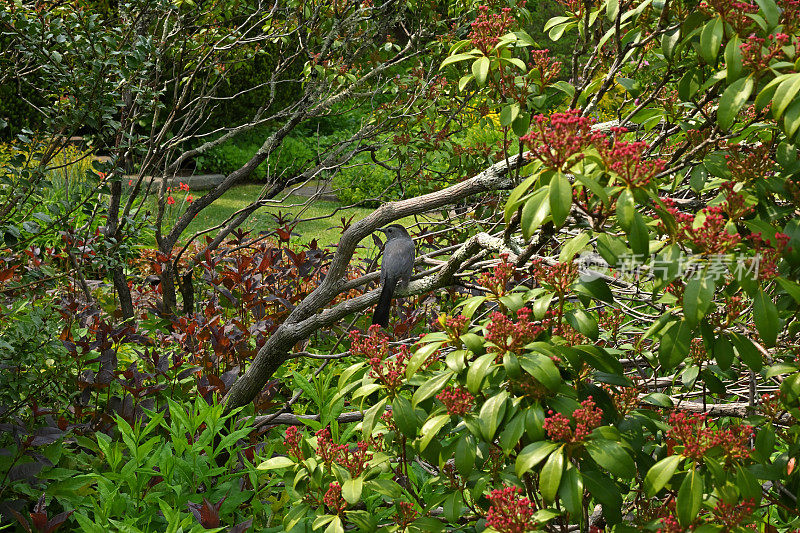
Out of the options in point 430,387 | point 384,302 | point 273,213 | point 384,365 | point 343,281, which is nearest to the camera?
point 430,387

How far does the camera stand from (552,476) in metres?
1.47

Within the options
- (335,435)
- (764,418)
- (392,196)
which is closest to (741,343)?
(764,418)

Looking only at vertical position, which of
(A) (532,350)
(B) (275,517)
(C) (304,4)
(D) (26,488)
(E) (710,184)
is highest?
(C) (304,4)

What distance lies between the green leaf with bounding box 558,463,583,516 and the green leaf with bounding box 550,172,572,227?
59 centimetres

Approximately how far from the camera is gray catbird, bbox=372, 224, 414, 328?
9.35 feet

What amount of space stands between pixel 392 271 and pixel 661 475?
1.61m

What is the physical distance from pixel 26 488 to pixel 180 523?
0.63 meters

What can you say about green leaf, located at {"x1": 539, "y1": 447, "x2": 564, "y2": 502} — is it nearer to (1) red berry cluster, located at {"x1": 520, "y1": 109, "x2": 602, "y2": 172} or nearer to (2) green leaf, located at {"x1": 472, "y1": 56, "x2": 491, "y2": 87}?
(1) red berry cluster, located at {"x1": 520, "y1": 109, "x2": 602, "y2": 172}

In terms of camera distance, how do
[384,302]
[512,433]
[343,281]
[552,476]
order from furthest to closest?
[343,281] < [384,302] < [512,433] < [552,476]

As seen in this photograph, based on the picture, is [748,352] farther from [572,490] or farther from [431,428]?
[431,428]

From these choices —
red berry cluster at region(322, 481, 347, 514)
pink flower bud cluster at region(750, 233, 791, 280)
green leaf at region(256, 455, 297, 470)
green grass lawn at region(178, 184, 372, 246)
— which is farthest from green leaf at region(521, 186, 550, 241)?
green grass lawn at region(178, 184, 372, 246)

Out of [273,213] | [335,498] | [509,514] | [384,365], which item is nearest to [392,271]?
[384,365]

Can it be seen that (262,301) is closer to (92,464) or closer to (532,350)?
(92,464)

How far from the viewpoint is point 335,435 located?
9.53 ft
